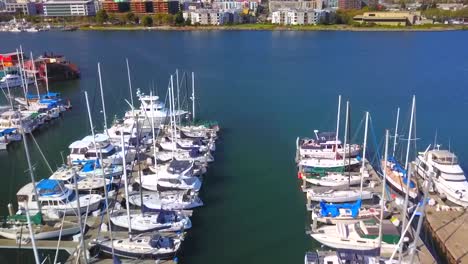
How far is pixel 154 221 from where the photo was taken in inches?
898

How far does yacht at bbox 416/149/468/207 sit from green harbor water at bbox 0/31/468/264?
866cm

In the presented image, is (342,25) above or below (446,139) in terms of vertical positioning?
above

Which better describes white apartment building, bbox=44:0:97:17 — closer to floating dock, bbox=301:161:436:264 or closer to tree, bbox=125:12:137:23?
tree, bbox=125:12:137:23

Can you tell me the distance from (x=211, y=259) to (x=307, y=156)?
541 inches

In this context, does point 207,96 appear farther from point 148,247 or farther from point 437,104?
point 148,247

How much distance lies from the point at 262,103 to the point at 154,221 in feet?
109

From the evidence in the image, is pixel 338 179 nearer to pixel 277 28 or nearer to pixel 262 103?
pixel 262 103

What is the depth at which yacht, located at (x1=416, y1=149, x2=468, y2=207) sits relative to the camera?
83.7 feet

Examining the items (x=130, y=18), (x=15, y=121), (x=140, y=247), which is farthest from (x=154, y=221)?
(x=130, y=18)

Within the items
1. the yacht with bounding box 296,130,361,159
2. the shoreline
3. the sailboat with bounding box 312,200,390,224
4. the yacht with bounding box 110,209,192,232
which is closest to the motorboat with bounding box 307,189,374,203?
the sailboat with bounding box 312,200,390,224

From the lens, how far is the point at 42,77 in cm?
6278

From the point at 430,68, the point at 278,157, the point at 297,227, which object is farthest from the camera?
the point at 430,68

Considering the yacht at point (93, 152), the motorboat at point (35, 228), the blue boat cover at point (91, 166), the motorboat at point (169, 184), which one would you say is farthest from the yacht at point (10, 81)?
the motorboat at point (35, 228)

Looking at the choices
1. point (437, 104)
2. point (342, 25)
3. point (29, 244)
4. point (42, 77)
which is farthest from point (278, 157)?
point (342, 25)
